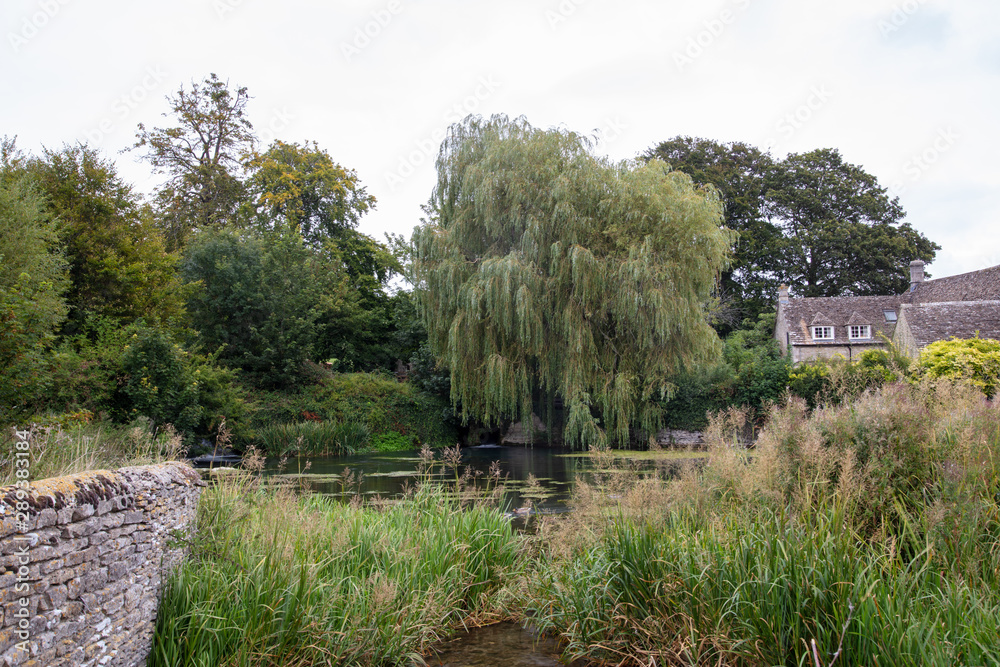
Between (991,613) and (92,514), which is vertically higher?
(92,514)

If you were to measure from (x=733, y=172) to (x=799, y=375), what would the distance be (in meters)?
17.4

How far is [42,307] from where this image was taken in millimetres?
10375

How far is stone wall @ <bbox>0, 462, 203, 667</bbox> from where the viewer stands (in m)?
2.86

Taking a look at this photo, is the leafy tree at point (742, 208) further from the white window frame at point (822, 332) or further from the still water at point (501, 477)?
the still water at point (501, 477)

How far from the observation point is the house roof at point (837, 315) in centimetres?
3042

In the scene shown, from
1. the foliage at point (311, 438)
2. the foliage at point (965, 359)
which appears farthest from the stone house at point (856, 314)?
the foliage at point (311, 438)

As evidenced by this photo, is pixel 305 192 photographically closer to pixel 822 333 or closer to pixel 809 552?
pixel 822 333

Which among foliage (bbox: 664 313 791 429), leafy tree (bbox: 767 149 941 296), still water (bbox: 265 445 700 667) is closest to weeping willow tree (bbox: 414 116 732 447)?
still water (bbox: 265 445 700 667)

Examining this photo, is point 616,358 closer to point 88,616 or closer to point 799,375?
point 799,375

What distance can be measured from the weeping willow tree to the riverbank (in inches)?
423

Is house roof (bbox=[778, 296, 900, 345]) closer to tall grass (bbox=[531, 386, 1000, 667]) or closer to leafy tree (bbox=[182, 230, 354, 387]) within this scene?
leafy tree (bbox=[182, 230, 354, 387])

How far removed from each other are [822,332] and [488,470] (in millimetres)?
21502

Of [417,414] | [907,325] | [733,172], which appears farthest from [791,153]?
[417,414]

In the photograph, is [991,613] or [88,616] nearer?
[991,613]
